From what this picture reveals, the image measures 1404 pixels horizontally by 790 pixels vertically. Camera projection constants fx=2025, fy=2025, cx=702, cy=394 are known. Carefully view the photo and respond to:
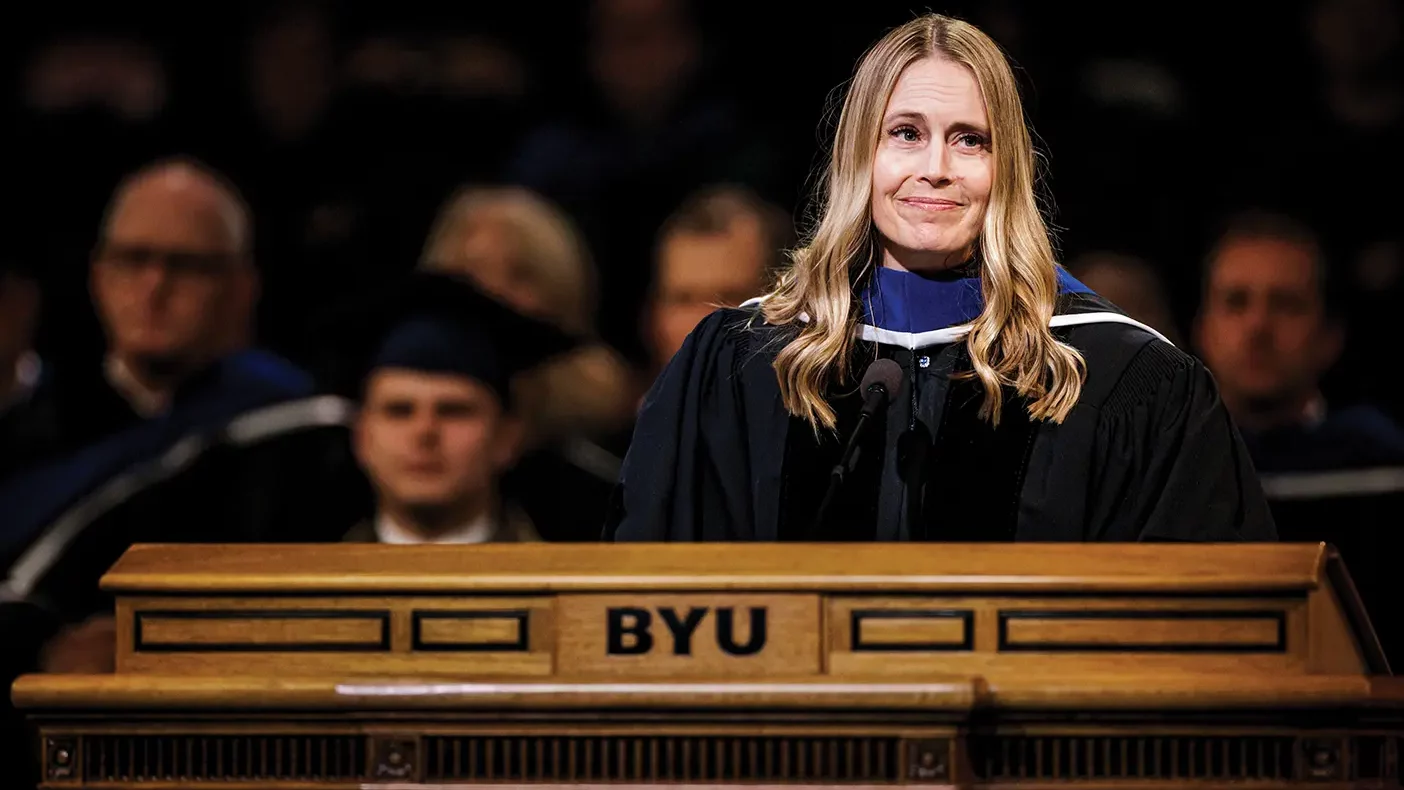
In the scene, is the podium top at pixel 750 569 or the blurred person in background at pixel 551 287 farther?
the blurred person in background at pixel 551 287

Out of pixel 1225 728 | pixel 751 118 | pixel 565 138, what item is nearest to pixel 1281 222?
pixel 751 118

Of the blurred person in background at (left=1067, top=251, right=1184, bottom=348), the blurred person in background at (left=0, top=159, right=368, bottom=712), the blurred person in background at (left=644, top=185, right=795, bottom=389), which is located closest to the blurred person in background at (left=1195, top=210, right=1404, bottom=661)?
the blurred person in background at (left=1067, top=251, right=1184, bottom=348)

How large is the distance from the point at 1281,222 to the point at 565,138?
253 cm

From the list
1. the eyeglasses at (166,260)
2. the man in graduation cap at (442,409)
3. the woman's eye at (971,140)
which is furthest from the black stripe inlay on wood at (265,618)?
the eyeglasses at (166,260)

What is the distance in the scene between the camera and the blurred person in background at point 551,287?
23.6 feet

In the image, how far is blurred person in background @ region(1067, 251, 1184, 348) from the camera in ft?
22.4

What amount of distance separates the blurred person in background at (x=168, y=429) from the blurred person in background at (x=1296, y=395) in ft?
9.89

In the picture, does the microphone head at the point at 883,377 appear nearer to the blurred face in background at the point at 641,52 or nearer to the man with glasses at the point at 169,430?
the man with glasses at the point at 169,430

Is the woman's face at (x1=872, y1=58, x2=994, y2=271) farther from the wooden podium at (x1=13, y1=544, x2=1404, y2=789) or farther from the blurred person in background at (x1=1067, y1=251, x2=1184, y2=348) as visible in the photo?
the blurred person in background at (x1=1067, y1=251, x2=1184, y2=348)

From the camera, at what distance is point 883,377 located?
3.26 metres

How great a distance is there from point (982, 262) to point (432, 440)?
3396 mm

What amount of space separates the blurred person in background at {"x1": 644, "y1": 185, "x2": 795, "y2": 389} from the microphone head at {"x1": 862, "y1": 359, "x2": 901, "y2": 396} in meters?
3.75

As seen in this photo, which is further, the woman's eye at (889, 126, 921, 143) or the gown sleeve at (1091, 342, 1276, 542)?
the woman's eye at (889, 126, 921, 143)

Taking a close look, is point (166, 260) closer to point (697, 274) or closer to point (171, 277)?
point (171, 277)
